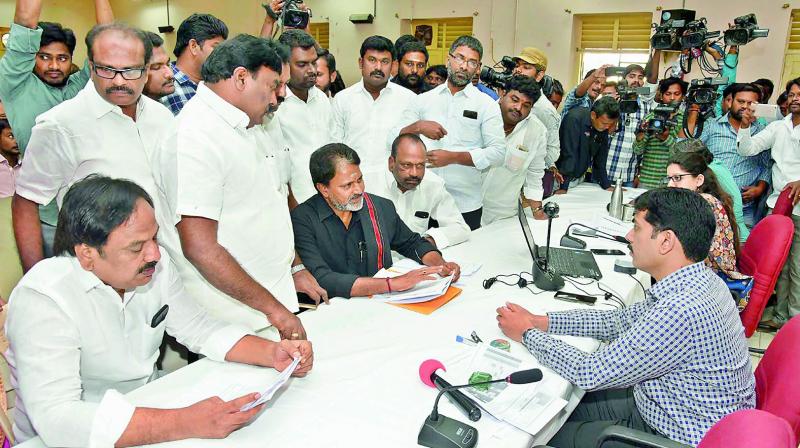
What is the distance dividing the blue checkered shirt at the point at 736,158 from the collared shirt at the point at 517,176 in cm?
160

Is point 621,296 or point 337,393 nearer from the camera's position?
point 337,393

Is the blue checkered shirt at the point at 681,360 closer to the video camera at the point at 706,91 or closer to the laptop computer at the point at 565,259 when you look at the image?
the laptop computer at the point at 565,259

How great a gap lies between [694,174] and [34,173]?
2.94 m

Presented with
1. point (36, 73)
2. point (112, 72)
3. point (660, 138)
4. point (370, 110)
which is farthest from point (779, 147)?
point (36, 73)

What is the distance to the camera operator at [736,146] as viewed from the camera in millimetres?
4059

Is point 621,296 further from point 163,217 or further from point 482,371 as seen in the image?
point 163,217

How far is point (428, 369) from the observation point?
1.51 m

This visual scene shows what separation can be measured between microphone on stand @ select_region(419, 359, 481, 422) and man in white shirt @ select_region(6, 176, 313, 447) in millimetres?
321

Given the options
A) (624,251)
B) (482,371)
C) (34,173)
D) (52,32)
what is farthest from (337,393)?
(52,32)

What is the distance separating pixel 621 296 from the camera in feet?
7.33

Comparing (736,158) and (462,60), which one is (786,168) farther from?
(462,60)

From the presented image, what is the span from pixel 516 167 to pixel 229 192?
2.18m

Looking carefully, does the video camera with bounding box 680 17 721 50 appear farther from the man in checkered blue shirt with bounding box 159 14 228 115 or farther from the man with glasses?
the man with glasses

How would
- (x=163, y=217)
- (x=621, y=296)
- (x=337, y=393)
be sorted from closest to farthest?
1. (x=337, y=393)
2. (x=163, y=217)
3. (x=621, y=296)
